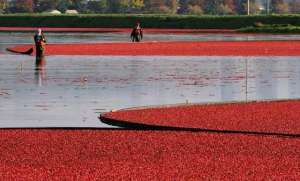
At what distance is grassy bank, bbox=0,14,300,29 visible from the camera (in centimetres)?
13700

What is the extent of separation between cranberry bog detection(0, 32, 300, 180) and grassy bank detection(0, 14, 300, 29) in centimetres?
10064

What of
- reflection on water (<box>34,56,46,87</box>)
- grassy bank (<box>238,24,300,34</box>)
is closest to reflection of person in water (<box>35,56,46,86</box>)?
reflection on water (<box>34,56,46,87</box>)

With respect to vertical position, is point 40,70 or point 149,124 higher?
point 149,124

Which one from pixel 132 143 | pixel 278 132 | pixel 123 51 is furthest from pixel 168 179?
pixel 123 51

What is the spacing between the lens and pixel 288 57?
47500 millimetres

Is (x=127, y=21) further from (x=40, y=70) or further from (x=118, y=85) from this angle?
(x=118, y=85)

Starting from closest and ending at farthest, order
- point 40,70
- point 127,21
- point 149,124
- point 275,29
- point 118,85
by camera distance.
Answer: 1. point 149,124
2. point 118,85
3. point 40,70
4. point 275,29
5. point 127,21

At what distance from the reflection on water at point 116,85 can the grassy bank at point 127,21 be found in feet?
304

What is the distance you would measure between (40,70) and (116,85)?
763 cm

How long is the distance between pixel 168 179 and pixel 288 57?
35513 mm

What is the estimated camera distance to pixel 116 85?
94.1 feet

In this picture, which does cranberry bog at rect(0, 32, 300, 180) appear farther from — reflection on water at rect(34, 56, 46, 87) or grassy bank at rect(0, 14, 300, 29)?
grassy bank at rect(0, 14, 300, 29)

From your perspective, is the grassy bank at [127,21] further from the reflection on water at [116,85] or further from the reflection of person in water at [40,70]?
the reflection on water at [116,85]

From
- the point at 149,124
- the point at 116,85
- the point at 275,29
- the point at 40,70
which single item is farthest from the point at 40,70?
the point at 275,29
